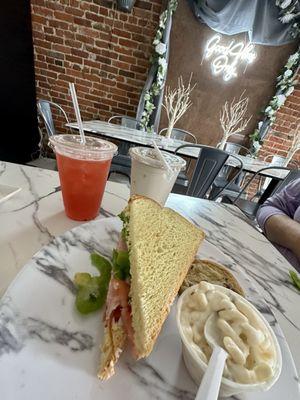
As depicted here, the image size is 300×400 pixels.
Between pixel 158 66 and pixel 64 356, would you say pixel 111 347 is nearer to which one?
pixel 64 356

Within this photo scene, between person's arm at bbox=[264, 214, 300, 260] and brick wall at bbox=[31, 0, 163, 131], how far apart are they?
283cm

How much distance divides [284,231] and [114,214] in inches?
29.9

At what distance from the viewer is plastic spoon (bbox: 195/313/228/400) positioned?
0.31 m

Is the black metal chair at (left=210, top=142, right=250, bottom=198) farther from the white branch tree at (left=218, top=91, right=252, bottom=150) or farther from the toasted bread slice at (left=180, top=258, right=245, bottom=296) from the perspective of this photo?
the toasted bread slice at (left=180, top=258, right=245, bottom=296)

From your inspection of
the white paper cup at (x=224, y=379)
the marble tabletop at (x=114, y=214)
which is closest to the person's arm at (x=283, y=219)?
the marble tabletop at (x=114, y=214)

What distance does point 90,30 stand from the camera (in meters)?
2.92

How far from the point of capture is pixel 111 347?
0.37 metres

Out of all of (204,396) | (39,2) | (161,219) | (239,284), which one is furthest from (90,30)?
(204,396)

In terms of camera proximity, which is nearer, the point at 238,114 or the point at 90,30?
the point at 90,30

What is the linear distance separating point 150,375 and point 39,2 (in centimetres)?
389

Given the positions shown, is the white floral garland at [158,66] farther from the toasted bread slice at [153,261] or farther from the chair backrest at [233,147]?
the toasted bread slice at [153,261]

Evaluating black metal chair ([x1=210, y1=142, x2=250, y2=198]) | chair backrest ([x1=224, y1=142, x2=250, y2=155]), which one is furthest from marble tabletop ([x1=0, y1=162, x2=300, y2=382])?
chair backrest ([x1=224, y1=142, x2=250, y2=155])

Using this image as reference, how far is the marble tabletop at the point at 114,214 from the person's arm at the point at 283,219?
0.47 ft

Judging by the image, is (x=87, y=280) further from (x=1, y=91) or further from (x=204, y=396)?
(x=1, y=91)
